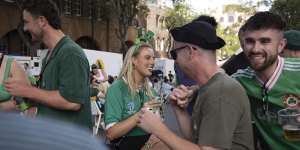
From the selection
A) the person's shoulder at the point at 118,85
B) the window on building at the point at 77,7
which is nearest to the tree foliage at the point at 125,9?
the window on building at the point at 77,7

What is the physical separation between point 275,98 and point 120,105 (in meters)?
1.41

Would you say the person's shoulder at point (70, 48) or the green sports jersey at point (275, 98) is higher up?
the person's shoulder at point (70, 48)

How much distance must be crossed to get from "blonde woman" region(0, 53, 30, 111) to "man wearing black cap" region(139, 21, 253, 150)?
54.8 inches

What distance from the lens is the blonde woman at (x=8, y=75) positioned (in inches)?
152

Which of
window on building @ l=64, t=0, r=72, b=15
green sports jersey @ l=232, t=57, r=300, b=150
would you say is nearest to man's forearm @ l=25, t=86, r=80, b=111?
green sports jersey @ l=232, t=57, r=300, b=150

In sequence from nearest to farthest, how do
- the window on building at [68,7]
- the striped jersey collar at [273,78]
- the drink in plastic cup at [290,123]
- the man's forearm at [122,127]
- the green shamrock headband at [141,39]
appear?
1. the drink in plastic cup at [290,123]
2. the striped jersey collar at [273,78]
3. the man's forearm at [122,127]
4. the green shamrock headband at [141,39]
5. the window on building at [68,7]

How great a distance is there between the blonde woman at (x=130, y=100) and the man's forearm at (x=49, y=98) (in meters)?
0.49

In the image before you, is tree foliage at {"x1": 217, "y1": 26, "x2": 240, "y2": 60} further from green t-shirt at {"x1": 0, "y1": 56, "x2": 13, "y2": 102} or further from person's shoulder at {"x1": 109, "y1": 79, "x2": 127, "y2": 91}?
green t-shirt at {"x1": 0, "y1": 56, "x2": 13, "y2": 102}

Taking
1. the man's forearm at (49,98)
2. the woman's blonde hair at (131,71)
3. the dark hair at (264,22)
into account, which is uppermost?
the dark hair at (264,22)

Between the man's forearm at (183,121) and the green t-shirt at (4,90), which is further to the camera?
the green t-shirt at (4,90)

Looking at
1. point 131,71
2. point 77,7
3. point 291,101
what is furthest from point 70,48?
point 77,7

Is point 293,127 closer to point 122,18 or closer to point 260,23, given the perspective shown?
point 260,23

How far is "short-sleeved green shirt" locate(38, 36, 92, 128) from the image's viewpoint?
11.9ft

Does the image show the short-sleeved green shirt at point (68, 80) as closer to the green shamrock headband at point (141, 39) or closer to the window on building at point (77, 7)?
the green shamrock headband at point (141, 39)
